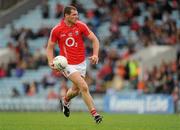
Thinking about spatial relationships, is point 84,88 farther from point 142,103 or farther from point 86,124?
point 142,103

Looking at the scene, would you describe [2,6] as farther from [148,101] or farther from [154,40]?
[148,101]

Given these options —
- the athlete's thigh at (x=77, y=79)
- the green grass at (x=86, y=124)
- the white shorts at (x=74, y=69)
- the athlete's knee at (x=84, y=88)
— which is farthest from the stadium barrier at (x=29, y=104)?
the athlete's knee at (x=84, y=88)

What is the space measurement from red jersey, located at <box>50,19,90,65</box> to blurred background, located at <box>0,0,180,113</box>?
14.2m

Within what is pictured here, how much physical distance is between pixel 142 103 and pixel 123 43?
20.1 feet

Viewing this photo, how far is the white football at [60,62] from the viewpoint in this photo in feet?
51.9

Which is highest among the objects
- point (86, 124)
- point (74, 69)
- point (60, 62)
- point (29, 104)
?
point (29, 104)

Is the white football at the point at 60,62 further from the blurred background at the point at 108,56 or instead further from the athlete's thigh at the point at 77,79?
the blurred background at the point at 108,56

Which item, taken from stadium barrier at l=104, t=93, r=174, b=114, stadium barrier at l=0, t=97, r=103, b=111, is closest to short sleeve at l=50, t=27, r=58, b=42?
stadium barrier at l=104, t=93, r=174, b=114

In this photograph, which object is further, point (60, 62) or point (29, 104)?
point (29, 104)

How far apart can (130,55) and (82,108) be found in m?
4.31

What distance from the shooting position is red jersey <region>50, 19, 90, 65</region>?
1628 cm

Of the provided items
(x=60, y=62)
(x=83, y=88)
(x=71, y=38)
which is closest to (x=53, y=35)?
(x=71, y=38)

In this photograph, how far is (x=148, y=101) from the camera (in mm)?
30359

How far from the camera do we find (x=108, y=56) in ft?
114
